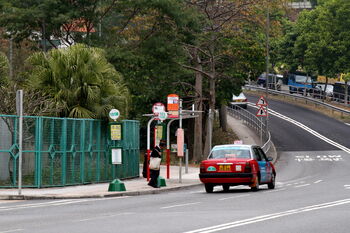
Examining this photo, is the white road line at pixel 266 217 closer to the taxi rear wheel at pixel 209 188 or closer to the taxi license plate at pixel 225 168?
the taxi license plate at pixel 225 168

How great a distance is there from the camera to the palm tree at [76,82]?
110 ft

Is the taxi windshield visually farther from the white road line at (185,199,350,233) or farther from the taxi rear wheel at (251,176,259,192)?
the white road line at (185,199,350,233)

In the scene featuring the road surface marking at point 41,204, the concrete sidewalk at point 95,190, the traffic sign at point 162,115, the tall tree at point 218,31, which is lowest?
the concrete sidewalk at point 95,190

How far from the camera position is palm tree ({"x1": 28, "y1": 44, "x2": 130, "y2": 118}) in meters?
33.5

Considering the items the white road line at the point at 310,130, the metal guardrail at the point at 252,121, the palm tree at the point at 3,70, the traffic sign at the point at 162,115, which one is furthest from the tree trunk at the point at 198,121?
the traffic sign at the point at 162,115

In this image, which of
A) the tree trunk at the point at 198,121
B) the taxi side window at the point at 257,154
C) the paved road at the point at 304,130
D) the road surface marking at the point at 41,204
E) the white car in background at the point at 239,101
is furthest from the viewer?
the white car in background at the point at 239,101

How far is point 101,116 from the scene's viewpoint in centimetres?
3338

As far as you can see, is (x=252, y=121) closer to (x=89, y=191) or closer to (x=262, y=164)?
(x=262, y=164)

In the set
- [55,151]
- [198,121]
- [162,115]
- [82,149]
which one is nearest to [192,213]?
[55,151]

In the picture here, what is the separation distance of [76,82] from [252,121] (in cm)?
3706

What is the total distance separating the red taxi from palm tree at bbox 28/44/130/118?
21.7ft

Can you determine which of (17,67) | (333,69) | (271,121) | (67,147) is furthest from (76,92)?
(333,69)

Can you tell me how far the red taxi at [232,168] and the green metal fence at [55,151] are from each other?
16.0 ft

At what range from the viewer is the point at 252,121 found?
69.8m
